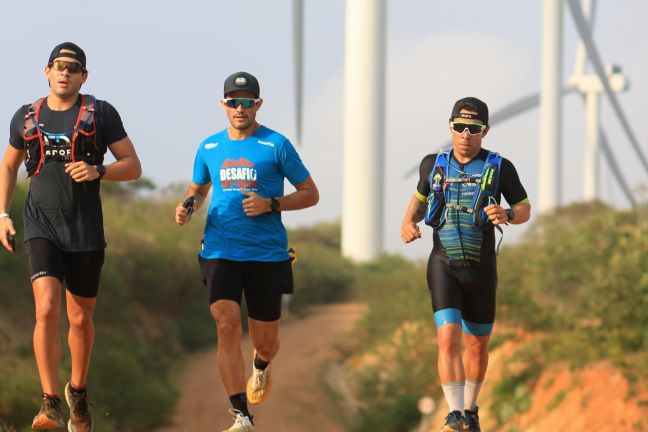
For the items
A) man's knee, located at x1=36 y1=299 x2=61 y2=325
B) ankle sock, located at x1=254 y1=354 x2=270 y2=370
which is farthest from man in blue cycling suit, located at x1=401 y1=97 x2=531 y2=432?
man's knee, located at x1=36 y1=299 x2=61 y2=325

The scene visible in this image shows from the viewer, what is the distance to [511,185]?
28.9 ft

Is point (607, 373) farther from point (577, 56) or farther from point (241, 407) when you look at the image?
point (577, 56)

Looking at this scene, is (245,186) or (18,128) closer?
(18,128)

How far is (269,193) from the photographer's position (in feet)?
28.5

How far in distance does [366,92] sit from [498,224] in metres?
42.0

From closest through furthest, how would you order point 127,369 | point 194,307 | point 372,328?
point 127,369, point 372,328, point 194,307

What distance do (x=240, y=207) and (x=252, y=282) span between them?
66cm

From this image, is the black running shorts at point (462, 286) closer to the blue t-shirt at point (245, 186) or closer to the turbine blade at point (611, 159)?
the blue t-shirt at point (245, 186)

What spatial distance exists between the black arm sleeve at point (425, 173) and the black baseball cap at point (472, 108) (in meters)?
0.36

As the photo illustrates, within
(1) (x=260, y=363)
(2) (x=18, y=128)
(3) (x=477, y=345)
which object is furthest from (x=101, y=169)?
(3) (x=477, y=345)

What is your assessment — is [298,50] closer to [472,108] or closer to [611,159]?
[611,159]

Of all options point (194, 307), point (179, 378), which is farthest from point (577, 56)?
point (179, 378)

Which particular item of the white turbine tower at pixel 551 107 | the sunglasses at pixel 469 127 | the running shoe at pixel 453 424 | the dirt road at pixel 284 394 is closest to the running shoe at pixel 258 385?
the running shoe at pixel 453 424

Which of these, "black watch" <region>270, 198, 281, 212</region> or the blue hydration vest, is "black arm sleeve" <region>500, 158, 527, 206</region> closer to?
the blue hydration vest
